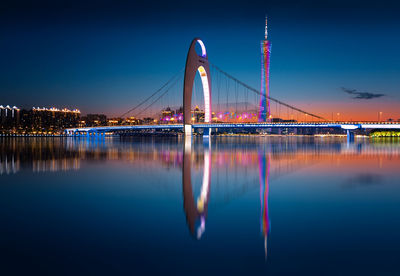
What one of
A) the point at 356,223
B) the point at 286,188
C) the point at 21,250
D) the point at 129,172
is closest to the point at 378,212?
the point at 356,223

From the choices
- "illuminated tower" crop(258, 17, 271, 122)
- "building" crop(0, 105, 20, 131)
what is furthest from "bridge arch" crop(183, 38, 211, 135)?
"building" crop(0, 105, 20, 131)

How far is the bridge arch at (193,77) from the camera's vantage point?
5350 centimetres

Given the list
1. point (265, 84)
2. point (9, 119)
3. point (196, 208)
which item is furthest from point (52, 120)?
point (196, 208)

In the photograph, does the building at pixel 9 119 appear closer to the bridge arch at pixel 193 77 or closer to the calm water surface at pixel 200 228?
the bridge arch at pixel 193 77

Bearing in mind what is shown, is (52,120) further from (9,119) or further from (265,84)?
(265,84)

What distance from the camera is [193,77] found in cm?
5572

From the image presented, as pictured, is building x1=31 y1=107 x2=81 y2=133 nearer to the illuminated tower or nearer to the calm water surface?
the illuminated tower

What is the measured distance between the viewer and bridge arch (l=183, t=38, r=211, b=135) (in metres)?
53.5

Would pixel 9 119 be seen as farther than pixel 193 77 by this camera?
Yes

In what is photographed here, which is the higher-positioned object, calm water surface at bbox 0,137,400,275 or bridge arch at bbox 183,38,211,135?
bridge arch at bbox 183,38,211,135

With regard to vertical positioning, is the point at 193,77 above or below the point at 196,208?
above

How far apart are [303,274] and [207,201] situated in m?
4.17

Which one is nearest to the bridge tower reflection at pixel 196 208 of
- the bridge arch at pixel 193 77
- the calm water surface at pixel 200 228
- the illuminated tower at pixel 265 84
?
the calm water surface at pixel 200 228

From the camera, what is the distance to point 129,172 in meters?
14.2
